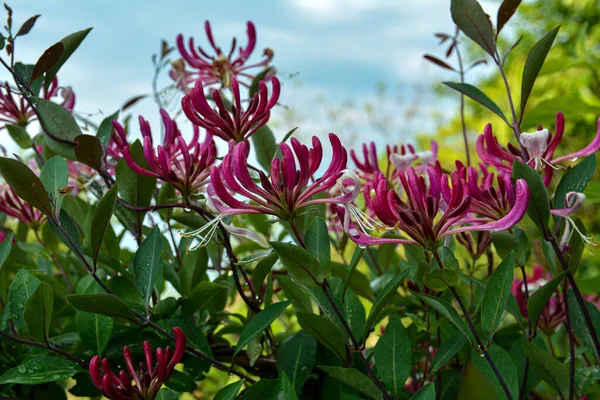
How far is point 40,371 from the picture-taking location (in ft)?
1.83

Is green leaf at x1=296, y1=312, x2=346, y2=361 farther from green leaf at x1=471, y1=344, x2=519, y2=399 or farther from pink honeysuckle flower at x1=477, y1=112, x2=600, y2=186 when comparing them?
pink honeysuckle flower at x1=477, y1=112, x2=600, y2=186

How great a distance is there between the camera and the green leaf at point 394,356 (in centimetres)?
56

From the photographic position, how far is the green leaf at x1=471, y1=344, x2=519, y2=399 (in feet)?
1.75

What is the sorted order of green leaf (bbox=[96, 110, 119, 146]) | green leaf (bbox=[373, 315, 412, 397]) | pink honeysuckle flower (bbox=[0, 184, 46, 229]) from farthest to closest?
pink honeysuckle flower (bbox=[0, 184, 46, 229])
green leaf (bbox=[96, 110, 119, 146])
green leaf (bbox=[373, 315, 412, 397])

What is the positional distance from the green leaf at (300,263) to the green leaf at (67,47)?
0.34 meters

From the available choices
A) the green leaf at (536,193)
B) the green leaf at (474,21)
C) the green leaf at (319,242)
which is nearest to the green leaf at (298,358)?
the green leaf at (319,242)

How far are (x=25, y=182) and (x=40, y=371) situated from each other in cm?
17

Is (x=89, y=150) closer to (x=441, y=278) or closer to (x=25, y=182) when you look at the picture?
(x=25, y=182)

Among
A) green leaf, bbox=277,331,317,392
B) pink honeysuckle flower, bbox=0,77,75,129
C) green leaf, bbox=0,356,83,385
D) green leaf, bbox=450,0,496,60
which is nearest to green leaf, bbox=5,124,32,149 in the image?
pink honeysuckle flower, bbox=0,77,75,129

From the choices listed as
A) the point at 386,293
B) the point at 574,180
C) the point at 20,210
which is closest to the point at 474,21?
the point at 574,180

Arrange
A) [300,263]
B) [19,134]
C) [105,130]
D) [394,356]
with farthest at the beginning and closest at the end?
[19,134], [105,130], [394,356], [300,263]

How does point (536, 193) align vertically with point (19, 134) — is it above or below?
below

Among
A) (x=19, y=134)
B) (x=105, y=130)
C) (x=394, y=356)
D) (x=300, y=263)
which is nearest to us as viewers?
(x=300, y=263)

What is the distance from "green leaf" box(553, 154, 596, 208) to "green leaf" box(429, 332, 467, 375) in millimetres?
158
